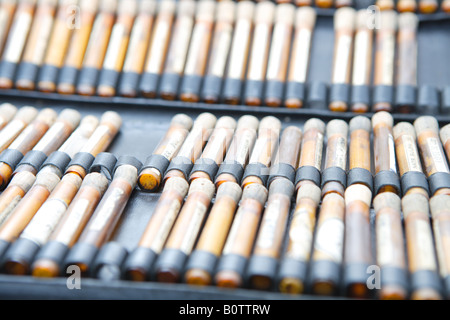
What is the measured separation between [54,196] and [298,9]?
1629 millimetres

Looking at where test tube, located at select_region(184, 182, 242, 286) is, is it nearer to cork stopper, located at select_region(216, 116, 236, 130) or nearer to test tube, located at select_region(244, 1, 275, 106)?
cork stopper, located at select_region(216, 116, 236, 130)

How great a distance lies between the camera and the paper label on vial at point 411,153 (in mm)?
2023

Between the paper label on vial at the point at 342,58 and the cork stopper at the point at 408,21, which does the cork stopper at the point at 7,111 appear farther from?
the cork stopper at the point at 408,21

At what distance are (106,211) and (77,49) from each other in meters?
1.18

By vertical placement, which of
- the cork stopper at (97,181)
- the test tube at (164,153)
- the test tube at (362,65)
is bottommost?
the cork stopper at (97,181)

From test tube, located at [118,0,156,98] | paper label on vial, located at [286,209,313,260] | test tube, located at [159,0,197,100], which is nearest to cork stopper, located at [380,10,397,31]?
test tube, located at [159,0,197,100]

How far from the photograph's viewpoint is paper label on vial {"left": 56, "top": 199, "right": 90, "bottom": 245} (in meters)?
1.75

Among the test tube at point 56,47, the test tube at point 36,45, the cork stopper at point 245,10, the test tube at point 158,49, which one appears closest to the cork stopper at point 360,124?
the cork stopper at point 245,10

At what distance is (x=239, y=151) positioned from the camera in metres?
2.18

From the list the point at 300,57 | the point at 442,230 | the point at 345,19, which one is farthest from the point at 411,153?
the point at 345,19

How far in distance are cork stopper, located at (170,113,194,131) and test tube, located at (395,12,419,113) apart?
97 centimetres

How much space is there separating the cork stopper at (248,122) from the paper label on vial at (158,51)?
0.54 meters

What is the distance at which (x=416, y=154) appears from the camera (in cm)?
210

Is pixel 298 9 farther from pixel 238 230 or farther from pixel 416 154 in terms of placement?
pixel 238 230
